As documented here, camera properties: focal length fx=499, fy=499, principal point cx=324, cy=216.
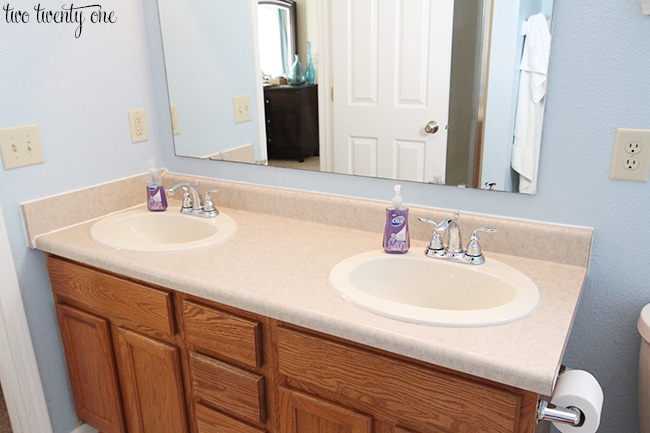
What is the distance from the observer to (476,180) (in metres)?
1.34

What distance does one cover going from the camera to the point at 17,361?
1.58 m

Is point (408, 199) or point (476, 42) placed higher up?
point (476, 42)

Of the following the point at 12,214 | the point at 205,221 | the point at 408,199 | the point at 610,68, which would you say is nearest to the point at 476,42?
the point at 610,68

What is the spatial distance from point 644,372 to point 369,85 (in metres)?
0.99

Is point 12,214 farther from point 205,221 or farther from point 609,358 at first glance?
point 609,358

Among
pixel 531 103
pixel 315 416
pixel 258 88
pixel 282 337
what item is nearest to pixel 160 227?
pixel 258 88

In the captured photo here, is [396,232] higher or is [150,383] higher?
[396,232]

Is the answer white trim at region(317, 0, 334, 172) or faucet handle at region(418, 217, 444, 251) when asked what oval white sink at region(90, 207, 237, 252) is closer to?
white trim at region(317, 0, 334, 172)

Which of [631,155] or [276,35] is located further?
[276,35]

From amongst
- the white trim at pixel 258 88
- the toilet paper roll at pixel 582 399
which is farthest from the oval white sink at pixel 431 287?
the white trim at pixel 258 88

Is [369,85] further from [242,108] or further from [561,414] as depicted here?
[561,414]

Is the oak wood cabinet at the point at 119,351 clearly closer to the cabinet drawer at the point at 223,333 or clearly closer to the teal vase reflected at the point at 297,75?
the cabinet drawer at the point at 223,333

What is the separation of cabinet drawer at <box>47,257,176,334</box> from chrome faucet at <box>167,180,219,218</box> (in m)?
0.38

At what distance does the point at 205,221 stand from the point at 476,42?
3.23 feet
